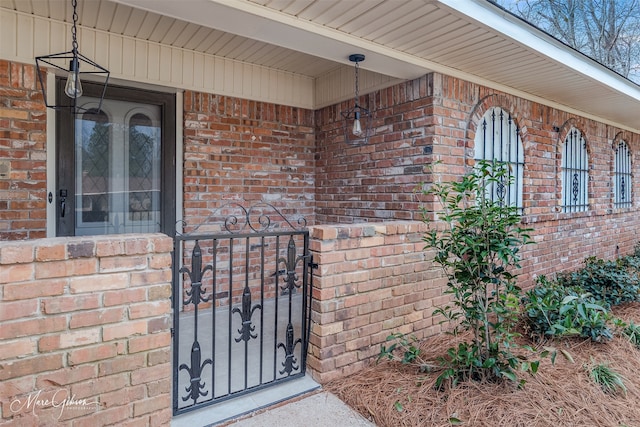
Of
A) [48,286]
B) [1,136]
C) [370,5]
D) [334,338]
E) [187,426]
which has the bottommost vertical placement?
[187,426]

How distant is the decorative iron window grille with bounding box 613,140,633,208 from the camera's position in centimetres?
592

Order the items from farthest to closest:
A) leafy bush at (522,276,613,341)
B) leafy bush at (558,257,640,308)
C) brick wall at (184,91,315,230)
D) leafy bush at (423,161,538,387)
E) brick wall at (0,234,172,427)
A: leafy bush at (558,257,640,308) → brick wall at (184,91,315,230) → leafy bush at (522,276,613,341) → leafy bush at (423,161,538,387) → brick wall at (0,234,172,427)

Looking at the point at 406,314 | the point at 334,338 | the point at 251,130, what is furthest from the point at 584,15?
the point at 334,338

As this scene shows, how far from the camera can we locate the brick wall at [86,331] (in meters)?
1.50

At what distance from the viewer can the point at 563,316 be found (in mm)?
3090

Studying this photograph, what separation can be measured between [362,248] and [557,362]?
5.28 ft

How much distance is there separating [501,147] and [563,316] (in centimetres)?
176

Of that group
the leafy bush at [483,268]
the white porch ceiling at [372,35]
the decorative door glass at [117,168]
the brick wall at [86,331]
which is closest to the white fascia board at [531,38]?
the white porch ceiling at [372,35]

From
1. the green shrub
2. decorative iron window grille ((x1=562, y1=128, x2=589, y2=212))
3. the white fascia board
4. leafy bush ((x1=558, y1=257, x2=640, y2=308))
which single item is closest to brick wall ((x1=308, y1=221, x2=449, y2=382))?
the green shrub

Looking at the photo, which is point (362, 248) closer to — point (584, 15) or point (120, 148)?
point (120, 148)

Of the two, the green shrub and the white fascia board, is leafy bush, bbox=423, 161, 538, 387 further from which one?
the white fascia board

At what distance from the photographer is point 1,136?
2873 millimetres

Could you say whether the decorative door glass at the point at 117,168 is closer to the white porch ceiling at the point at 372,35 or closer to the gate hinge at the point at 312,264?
the white porch ceiling at the point at 372,35

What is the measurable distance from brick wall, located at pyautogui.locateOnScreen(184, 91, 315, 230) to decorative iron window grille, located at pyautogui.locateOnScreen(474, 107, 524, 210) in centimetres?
189
